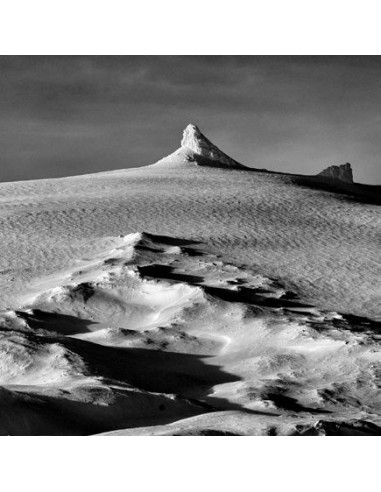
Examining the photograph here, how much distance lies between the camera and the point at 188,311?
14.6 m

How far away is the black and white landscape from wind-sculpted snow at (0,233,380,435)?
0.03 meters

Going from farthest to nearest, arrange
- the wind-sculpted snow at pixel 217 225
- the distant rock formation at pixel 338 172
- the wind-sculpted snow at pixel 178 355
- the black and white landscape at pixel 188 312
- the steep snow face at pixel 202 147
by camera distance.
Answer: the distant rock formation at pixel 338 172 → the steep snow face at pixel 202 147 → the wind-sculpted snow at pixel 217 225 → the black and white landscape at pixel 188 312 → the wind-sculpted snow at pixel 178 355

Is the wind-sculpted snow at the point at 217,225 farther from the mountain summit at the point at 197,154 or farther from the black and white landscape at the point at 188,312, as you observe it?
the mountain summit at the point at 197,154

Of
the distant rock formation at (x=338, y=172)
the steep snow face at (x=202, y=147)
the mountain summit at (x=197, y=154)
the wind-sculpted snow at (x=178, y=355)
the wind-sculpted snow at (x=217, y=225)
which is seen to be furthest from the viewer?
the distant rock formation at (x=338, y=172)

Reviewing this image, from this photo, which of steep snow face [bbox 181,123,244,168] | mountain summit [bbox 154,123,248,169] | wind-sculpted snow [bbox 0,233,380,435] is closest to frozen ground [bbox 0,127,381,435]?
wind-sculpted snow [bbox 0,233,380,435]

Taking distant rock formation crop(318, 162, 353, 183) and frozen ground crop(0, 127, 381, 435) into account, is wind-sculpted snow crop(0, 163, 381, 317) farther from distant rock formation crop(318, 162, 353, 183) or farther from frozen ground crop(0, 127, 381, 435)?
distant rock formation crop(318, 162, 353, 183)

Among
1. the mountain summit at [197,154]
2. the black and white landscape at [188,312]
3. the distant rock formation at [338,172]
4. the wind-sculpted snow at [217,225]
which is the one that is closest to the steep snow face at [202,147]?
the mountain summit at [197,154]

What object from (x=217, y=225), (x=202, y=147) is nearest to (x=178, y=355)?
(x=217, y=225)

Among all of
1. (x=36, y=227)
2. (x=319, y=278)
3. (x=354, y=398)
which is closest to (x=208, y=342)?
(x=354, y=398)

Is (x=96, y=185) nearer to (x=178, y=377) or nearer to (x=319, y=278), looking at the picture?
(x=319, y=278)

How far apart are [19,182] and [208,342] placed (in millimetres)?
16562

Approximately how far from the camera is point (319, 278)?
1745cm

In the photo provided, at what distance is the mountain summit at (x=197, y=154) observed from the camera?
109 feet

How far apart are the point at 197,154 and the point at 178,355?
842 inches
